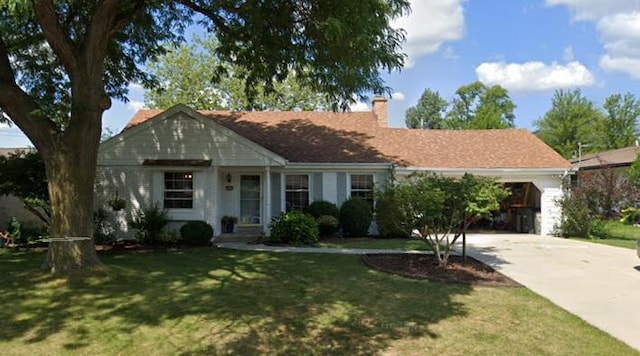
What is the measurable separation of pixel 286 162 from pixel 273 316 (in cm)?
994

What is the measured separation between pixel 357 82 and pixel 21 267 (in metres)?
8.20

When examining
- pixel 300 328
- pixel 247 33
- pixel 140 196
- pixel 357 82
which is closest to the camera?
pixel 300 328

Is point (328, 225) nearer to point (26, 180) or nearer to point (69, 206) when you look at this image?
point (69, 206)

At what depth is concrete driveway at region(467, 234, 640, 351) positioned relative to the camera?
689 cm

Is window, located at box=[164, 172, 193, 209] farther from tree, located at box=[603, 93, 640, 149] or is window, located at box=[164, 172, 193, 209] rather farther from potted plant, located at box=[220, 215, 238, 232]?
tree, located at box=[603, 93, 640, 149]

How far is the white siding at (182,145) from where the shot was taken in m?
15.8

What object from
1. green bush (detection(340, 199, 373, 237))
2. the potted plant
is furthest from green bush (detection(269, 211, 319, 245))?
the potted plant

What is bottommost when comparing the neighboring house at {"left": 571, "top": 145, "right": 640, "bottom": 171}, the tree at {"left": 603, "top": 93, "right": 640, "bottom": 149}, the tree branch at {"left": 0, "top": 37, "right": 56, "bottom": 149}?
the tree branch at {"left": 0, "top": 37, "right": 56, "bottom": 149}

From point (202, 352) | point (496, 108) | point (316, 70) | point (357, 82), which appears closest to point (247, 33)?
point (316, 70)

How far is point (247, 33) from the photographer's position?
34.7 ft

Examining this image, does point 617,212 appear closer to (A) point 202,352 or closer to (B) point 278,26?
(B) point 278,26

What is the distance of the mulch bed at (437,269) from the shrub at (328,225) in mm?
4262

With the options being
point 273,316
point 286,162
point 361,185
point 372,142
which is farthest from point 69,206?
point 372,142

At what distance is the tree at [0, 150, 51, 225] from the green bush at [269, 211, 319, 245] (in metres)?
6.60
